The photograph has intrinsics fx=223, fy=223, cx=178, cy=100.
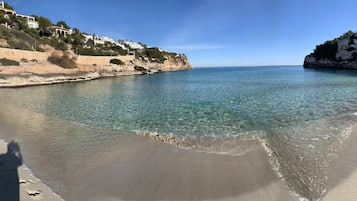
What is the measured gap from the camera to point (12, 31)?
163ft

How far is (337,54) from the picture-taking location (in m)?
86.6

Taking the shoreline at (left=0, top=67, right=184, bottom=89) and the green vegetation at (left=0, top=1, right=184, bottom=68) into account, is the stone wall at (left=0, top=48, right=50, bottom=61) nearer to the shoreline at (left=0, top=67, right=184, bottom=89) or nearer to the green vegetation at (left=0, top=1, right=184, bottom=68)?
the green vegetation at (left=0, top=1, right=184, bottom=68)

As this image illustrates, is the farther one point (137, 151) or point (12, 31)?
point (12, 31)

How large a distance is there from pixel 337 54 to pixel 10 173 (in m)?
106

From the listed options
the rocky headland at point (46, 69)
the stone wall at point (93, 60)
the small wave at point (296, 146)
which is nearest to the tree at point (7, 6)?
the stone wall at point (93, 60)

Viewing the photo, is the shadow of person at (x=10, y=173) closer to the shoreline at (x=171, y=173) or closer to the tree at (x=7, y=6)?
the shoreline at (x=171, y=173)

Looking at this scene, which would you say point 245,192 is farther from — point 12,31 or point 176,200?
point 12,31

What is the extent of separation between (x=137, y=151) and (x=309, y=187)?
4.81 meters

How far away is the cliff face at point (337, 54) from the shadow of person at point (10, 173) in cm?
9423

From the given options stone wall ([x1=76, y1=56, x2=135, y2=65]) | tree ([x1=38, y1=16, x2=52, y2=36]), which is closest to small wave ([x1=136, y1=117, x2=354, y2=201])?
stone wall ([x1=76, y1=56, x2=135, y2=65])

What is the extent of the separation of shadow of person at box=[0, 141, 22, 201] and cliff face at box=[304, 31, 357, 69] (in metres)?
94.2

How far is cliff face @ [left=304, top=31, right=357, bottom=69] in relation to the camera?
256 feet

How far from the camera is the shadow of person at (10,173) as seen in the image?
436 cm

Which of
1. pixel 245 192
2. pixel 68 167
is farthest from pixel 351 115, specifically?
pixel 68 167
